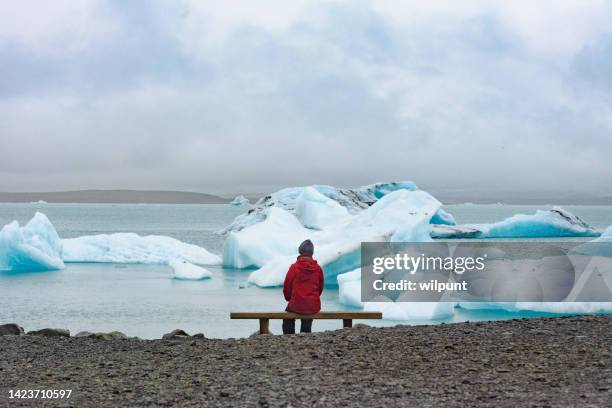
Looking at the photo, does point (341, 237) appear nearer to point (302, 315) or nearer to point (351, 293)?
point (351, 293)

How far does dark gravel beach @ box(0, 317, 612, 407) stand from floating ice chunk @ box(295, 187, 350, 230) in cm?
A: 1898

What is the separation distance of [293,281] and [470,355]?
209 cm

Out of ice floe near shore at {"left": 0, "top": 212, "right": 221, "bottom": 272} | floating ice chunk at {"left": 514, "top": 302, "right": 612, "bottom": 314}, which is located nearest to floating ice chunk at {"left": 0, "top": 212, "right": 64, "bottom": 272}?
ice floe near shore at {"left": 0, "top": 212, "right": 221, "bottom": 272}

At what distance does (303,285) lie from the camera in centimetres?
715

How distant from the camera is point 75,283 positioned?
62.8 feet

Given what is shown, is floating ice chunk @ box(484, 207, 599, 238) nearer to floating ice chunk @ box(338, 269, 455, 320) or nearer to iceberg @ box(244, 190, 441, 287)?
iceberg @ box(244, 190, 441, 287)

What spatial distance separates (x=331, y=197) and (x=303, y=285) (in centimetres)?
2914

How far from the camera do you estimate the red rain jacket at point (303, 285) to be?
23.3 ft

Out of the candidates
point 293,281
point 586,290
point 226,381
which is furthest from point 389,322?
point 226,381

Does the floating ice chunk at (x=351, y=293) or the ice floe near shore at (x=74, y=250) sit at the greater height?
the ice floe near shore at (x=74, y=250)

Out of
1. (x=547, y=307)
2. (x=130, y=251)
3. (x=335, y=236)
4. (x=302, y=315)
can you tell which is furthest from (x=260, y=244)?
(x=302, y=315)

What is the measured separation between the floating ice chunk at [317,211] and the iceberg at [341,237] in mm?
2626

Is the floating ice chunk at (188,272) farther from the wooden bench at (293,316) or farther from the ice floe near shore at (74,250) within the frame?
the wooden bench at (293,316)

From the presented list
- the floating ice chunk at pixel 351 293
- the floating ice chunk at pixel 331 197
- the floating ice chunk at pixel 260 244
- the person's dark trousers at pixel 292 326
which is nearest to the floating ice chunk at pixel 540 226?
the floating ice chunk at pixel 331 197
